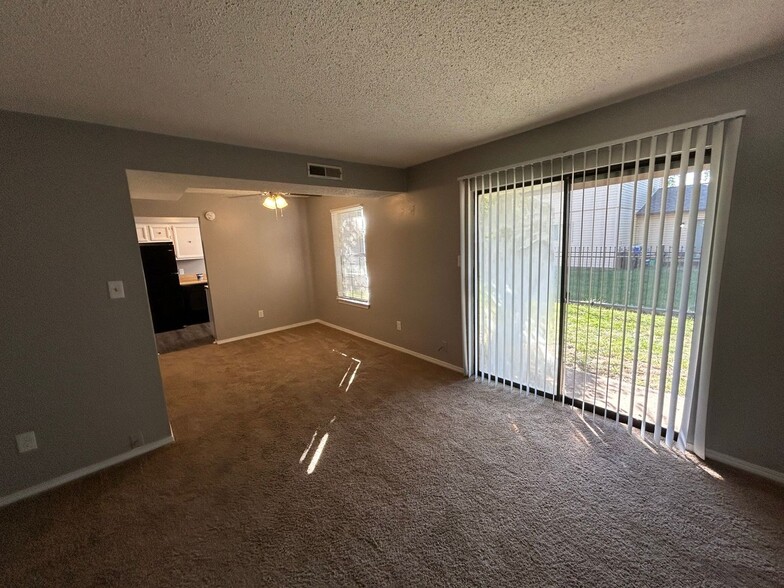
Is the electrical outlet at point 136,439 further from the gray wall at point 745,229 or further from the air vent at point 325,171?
the gray wall at point 745,229

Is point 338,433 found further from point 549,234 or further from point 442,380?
point 549,234

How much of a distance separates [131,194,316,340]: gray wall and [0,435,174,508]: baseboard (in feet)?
8.97

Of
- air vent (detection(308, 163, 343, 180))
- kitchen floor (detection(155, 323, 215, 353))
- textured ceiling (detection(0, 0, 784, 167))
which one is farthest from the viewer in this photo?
kitchen floor (detection(155, 323, 215, 353))

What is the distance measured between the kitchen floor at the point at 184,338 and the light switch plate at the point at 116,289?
2.93 meters

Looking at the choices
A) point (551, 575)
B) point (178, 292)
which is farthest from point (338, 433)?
point (178, 292)

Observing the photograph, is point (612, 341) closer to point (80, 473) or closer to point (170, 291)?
point (80, 473)

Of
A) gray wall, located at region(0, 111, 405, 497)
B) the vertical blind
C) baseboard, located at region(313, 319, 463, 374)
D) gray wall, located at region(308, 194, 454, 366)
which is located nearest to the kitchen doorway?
baseboard, located at region(313, 319, 463, 374)

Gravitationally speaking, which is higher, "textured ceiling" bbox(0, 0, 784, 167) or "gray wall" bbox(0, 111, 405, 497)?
"textured ceiling" bbox(0, 0, 784, 167)

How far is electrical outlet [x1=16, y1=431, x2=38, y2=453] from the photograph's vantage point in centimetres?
193

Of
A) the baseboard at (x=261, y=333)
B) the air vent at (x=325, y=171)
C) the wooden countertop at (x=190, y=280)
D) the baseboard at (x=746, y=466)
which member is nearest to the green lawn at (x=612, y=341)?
the baseboard at (x=746, y=466)

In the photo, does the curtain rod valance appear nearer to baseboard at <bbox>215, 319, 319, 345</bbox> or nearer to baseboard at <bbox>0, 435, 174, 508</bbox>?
baseboard at <bbox>0, 435, 174, 508</bbox>

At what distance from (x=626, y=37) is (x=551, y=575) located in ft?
7.91

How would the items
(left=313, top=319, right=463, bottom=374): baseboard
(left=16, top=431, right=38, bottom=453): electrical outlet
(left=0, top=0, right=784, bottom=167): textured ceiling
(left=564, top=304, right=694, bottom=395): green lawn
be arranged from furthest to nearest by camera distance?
(left=313, top=319, right=463, bottom=374): baseboard, (left=564, top=304, right=694, bottom=395): green lawn, (left=16, top=431, right=38, bottom=453): electrical outlet, (left=0, top=0, right=784, bottom=167): textured ceiling

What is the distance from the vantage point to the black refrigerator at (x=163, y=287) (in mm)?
5863
